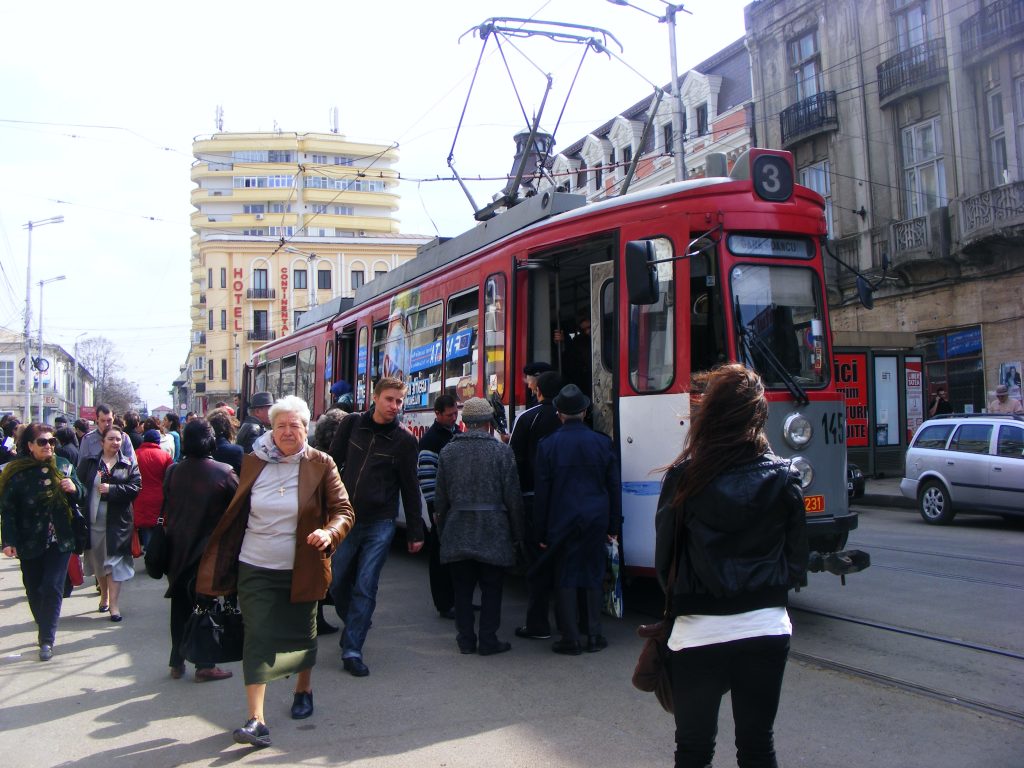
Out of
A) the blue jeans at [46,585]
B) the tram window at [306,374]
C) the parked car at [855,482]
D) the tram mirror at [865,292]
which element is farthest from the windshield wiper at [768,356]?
the tram window at [306,374]

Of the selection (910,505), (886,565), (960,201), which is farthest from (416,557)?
(960,201)

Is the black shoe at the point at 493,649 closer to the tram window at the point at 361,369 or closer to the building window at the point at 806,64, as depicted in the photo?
the tram window at the point at 361,369

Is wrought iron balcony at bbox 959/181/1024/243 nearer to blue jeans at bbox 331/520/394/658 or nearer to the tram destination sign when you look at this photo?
the tram destination sign

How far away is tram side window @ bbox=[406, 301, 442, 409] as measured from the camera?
32.8 feet

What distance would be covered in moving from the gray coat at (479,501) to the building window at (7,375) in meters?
80.4

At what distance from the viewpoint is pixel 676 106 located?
19.4m

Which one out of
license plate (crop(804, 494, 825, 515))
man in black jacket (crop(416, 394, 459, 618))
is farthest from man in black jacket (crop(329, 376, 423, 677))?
license plate (crop(804, 494, 825, 515))

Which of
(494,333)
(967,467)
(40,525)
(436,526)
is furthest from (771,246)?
(967,467)

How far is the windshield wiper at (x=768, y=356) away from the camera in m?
6.79

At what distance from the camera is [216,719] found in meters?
5.32

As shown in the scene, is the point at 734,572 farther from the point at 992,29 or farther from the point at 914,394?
the point at 992,29

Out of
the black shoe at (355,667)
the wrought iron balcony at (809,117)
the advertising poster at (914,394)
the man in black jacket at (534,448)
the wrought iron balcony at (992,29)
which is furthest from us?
the wrought iron balcony at (809,117)

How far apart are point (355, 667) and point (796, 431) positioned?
3.50m

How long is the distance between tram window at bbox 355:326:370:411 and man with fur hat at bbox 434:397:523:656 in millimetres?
5729
